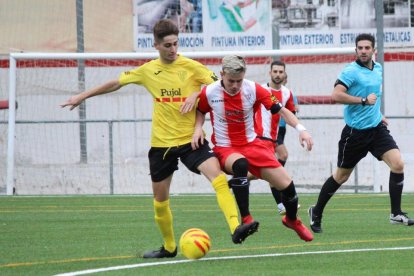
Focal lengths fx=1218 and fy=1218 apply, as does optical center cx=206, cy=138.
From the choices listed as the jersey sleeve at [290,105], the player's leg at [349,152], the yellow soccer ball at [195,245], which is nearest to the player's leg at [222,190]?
the yellow soccer ball at [195,245]

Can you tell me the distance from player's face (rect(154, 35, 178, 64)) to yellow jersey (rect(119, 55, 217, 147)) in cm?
8

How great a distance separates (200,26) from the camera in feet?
89.6

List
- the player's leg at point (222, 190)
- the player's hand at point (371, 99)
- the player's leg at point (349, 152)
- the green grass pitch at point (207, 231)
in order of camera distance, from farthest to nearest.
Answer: the player's leg at point (349, 152) < the player's hand at point (371, 99) < the player's leg at point (222, 190) < the green grass pitch at point (207, 231)

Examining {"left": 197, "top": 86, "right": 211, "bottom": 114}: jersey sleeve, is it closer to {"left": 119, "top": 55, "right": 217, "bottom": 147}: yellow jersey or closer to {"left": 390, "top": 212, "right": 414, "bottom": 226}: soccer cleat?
{"left": 119, "top": 55, "right": 217, "bottom": 147}: yellow jersey

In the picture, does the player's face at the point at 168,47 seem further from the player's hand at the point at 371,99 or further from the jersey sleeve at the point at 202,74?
the player's hand at the point at 371,99

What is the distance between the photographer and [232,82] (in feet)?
34.4

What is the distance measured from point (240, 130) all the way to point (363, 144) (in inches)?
109

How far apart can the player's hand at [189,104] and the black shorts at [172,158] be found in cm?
30

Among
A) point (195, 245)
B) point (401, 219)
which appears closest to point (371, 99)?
point (401, 219)

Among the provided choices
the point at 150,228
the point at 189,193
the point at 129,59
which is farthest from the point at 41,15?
the point at 150,228

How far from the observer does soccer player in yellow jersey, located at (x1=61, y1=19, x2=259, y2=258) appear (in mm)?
10500

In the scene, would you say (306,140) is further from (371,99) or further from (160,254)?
(371,99)

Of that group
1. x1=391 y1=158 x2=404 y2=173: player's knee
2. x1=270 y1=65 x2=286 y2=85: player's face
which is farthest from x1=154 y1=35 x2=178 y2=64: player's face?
x1=270 y1=65 x2=286 y2=85: player's face

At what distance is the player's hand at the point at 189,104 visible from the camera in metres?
10.5
